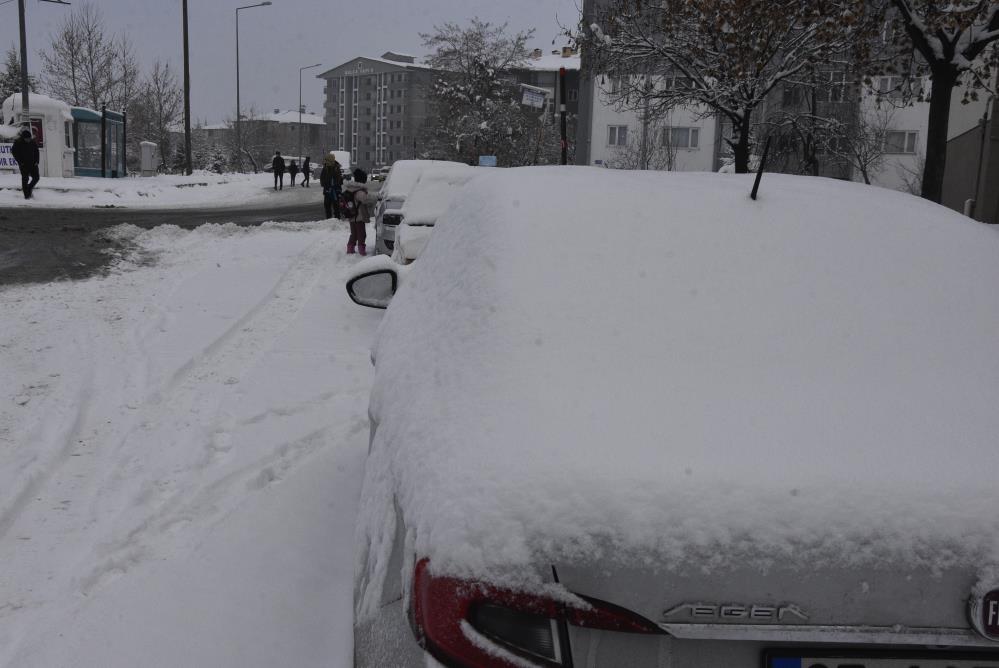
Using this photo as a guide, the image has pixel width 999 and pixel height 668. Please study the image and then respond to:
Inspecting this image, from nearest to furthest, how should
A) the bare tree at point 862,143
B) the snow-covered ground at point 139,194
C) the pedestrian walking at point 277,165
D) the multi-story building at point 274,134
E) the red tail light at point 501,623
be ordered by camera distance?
the red tail light at point 501,623
the snow-covered ground at point 139,194
the bare tree at point 862,143
the pedestrian walking at point 277,165
the multi-story building at point 274,134

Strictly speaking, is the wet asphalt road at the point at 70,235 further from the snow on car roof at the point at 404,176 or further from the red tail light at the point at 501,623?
the red tail light at the point at 501,623

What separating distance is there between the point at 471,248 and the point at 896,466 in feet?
4.75

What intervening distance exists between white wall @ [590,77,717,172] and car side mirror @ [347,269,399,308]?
53.0 meters

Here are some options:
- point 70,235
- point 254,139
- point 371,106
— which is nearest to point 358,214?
point 70,235

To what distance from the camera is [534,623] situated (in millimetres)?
1701

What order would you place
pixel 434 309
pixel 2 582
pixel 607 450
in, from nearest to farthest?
pixel 607 450, pixel 434 309, pixel 2 582

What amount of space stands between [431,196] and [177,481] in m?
8.88

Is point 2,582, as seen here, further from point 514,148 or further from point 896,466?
point 514,148

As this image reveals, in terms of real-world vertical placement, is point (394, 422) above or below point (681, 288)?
below

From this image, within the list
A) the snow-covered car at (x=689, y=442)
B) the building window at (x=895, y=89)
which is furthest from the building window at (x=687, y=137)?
the snow-covered car at (x=689, y=442)

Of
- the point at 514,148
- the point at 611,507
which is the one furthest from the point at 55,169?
the point at 611,507

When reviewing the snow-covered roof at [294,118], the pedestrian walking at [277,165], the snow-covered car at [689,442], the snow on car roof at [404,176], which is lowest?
the snow-covered car at [689,442]

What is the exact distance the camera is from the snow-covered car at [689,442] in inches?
67.4

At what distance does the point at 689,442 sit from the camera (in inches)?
76.9
